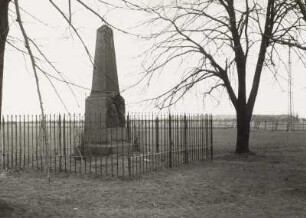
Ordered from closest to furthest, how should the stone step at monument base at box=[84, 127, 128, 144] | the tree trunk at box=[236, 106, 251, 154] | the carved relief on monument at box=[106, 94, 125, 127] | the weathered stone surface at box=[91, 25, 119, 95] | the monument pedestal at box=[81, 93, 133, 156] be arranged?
the monument pedestal at box=[81, 93, 133, 156] < the stone step at monument base at box=[84, 127, 128, 144] < the carved relief on monument at box=[106, 94, 125, 127] < the weathered stone surface at box=[91, 25, 119, 95] < the tree trunk at box=[236, 106, 251, 154]

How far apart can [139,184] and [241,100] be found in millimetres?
8239

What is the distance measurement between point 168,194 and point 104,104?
19.5ft

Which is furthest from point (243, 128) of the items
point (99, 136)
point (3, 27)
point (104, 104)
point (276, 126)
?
point (276, 126)

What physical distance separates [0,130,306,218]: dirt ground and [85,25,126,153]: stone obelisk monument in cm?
266

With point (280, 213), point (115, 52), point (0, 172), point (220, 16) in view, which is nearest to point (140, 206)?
point (280, 213)

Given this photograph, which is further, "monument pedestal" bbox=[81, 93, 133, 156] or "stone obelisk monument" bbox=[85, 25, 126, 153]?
"stone obelisk monument" bbox=[85, 25, 126, 153]

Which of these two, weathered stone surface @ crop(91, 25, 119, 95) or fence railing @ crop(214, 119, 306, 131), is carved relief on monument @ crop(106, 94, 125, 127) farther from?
fence railing @ crop(214, 119, 306, 131)

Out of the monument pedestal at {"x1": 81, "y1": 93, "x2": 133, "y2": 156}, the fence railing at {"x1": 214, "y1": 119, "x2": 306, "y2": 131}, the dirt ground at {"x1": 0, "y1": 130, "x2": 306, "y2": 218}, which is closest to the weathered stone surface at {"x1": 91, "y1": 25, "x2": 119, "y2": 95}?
the monument pedestal at {"x1": 81, "y1": 93, "x2": 133, "y2": 156}

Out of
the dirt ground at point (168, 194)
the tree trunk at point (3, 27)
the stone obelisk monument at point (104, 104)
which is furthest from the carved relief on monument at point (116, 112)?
the tree trunk at point (3, 27)

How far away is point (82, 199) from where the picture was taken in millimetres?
8891

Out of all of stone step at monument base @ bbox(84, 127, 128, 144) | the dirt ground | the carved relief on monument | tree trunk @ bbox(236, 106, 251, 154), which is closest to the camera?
the dirt ground

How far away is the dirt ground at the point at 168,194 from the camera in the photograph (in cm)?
782

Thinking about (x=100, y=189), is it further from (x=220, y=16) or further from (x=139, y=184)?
(x=220, y=16)

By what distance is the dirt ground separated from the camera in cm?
782
